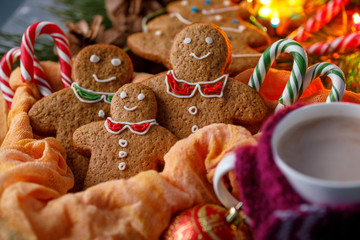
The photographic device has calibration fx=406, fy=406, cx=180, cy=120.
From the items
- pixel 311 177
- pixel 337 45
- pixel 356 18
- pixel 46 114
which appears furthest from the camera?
pixel 356 18

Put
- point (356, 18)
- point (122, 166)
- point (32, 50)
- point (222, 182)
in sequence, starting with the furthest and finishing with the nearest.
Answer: point (356, 18)
point (32, 50)
point (122, 166)
point (222, 182)

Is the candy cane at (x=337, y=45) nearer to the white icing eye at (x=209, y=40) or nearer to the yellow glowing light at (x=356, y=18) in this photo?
the yellow glowing light at (x=356, y=18)

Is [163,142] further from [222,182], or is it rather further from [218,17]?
[218,17]

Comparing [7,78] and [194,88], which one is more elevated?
[194,88]

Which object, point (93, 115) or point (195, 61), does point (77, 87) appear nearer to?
point (93, 115)

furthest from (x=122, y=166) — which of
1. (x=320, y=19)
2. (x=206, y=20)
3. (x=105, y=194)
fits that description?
(x=320, y=19)

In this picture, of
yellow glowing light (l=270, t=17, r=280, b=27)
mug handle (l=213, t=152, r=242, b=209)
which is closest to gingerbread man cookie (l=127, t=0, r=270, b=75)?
yellow glowing light (l=270, t=17, r=280, b=27)
